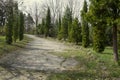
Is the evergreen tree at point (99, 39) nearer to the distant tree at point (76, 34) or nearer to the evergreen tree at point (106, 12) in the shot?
the evergreen tree at point (106, 12)

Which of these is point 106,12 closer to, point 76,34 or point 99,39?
point 99,39

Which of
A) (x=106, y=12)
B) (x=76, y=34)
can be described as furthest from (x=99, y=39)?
(x=76, y=34)

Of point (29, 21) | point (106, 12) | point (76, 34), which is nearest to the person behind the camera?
point (106, 12)

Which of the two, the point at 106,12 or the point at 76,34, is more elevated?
the point at 106,12

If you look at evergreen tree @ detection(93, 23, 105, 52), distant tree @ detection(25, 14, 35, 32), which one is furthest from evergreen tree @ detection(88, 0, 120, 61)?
distant tree @ detection(25, 14, 35, 32)

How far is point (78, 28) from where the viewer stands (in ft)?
110

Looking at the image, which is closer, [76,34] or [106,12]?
[106,12]

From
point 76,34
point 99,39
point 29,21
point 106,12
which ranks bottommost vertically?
point 76,34

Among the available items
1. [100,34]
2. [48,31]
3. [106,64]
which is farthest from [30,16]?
[106,64]

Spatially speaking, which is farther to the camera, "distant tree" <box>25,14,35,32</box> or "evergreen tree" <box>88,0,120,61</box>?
"distant tree" <box>25,14,35,32</box>

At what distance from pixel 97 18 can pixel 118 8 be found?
145cm

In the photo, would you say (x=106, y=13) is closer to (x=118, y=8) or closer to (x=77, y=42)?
(x=118, y=8)

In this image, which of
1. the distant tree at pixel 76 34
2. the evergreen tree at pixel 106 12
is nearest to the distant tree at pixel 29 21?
the distant tree at pixel 76 34

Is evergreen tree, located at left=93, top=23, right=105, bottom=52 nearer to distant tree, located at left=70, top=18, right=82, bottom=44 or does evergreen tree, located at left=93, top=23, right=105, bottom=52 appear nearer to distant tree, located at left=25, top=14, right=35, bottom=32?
distant tree, located at left=70, top=18, right=82, bottom=44
